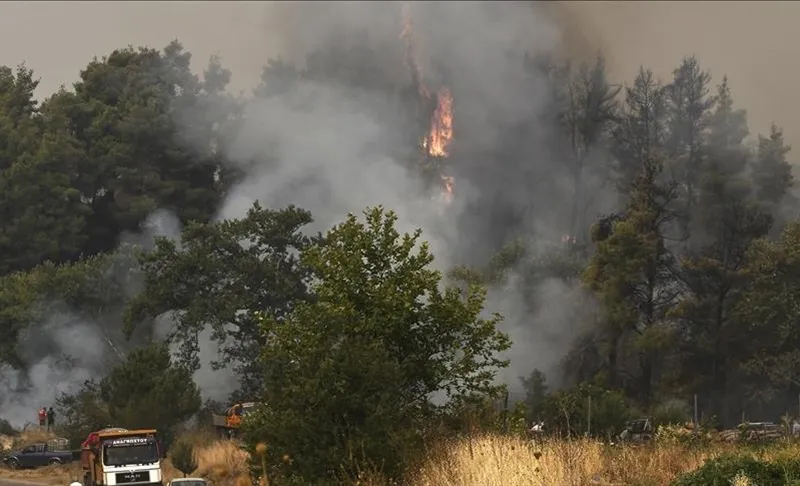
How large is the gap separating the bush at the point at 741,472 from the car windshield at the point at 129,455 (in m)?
24.4

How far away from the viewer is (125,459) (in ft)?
127

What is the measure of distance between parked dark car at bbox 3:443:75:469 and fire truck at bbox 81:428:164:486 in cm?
2125

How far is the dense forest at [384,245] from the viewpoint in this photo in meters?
28.0

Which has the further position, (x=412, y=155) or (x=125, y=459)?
(x=412, y=155)

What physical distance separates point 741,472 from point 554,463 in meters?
3.00

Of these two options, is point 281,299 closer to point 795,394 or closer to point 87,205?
point 795,394

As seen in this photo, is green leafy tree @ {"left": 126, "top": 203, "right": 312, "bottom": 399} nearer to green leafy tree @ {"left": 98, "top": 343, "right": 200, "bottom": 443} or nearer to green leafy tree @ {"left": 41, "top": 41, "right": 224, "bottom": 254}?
green leafy tree @ {"left": 98, "top": 343, "right": 200, "bottom": 443}

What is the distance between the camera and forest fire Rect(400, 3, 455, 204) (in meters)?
102

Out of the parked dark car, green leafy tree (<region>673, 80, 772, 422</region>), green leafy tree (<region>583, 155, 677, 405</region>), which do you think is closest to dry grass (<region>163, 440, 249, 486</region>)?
the parked dark car

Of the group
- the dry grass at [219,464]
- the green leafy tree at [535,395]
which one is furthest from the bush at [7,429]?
the green leafy tree at [535,395]

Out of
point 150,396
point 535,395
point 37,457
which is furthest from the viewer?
point 535,395

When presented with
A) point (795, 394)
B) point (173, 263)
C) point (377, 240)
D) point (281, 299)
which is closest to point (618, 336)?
point (795, 394)

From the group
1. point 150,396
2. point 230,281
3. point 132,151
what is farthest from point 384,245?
point 132,151

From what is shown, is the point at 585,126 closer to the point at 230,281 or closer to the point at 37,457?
the point at 230,281
